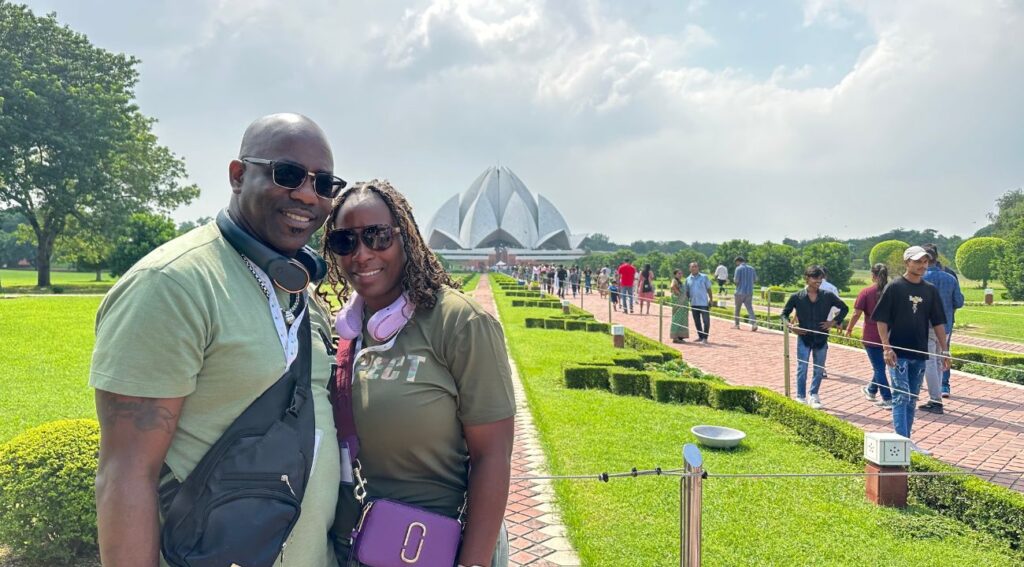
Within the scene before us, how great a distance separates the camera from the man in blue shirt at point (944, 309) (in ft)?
17.9

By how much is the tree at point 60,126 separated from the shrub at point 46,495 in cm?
2141

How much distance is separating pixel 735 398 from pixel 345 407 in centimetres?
517

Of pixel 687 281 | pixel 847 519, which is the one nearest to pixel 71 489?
pixel 847 519

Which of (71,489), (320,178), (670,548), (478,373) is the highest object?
(320,178)

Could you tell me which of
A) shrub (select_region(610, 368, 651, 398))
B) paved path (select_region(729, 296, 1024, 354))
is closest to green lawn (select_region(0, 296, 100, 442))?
shrub (select_region(610, 368, 651, 398))

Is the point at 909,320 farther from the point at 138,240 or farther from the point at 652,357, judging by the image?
the point at 138,240

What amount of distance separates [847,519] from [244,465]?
3269 millimetres

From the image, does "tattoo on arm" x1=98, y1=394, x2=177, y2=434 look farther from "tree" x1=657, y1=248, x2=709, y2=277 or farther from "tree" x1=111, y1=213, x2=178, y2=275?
"tree" x1=657, y1=248, x2=709, y2=277

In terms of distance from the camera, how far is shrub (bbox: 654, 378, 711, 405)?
603cm

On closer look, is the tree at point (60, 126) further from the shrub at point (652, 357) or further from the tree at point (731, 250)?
the tree at point (731, 250)

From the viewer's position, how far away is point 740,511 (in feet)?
11.2

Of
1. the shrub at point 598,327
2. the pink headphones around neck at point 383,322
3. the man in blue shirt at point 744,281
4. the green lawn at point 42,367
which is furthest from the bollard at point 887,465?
the shrub at point 598,327

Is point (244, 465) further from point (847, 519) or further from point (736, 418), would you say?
point (736, 418)

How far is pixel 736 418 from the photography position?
5.52 metres
